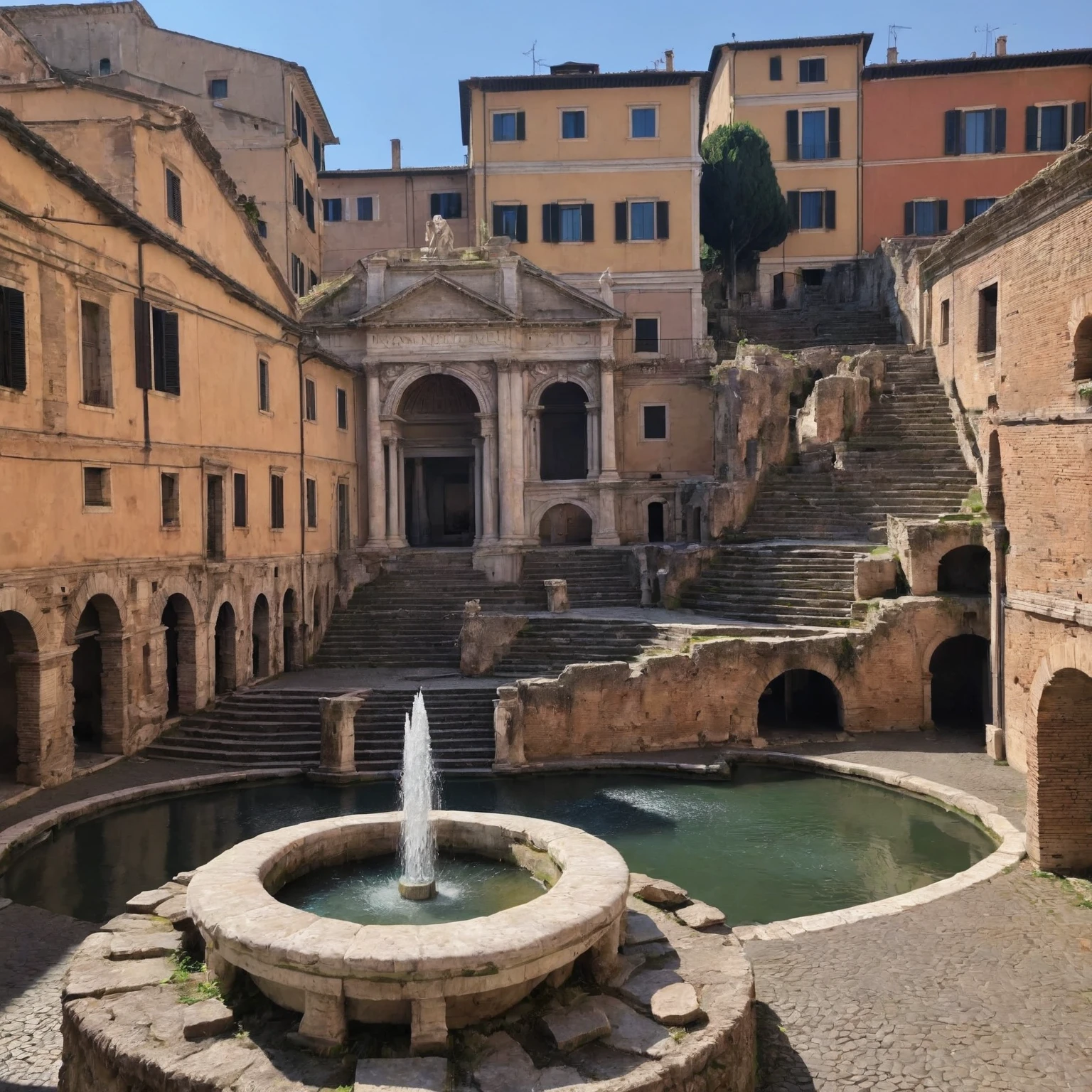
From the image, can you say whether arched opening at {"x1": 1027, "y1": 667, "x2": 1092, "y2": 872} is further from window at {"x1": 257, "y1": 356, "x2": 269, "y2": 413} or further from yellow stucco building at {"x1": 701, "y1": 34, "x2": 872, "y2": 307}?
yellow stucco building at {"x1": 701, "y1": 34, "x2": 872, "y2": 307}

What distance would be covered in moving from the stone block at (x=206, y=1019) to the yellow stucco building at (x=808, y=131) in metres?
41.4

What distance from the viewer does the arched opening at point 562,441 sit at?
1588 inches

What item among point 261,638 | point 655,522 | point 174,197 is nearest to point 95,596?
point 261,638

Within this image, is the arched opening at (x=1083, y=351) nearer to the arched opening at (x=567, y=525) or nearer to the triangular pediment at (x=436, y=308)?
the triangular pediment at (x=436, y=308)

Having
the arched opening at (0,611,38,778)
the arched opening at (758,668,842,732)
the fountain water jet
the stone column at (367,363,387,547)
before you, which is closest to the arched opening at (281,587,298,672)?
the stone column at (367,363,387,547)

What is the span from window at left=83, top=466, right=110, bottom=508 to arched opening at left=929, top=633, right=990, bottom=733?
1930cm

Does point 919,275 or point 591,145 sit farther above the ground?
point 591,145

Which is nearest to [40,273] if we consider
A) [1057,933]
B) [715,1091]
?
[715,1091]

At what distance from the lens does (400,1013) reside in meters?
8.39

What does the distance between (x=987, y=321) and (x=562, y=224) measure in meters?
17.6

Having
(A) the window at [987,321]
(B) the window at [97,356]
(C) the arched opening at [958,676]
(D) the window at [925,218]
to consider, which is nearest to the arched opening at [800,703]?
(C) the arched opening at [958,676]

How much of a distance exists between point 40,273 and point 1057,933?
62.0 ft

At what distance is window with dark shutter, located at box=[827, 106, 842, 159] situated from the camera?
147ft

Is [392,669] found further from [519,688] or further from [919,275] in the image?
[919,275]
